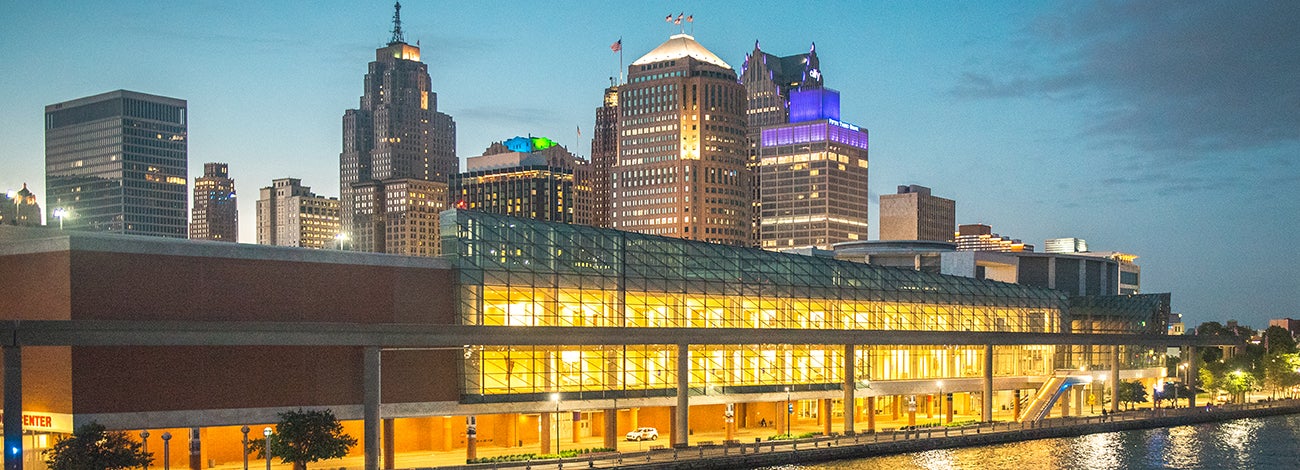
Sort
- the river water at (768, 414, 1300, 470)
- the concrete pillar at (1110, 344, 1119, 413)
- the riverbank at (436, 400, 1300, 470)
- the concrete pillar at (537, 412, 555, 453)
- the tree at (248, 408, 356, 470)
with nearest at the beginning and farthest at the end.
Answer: the tree at (248, 408, 356, 470) < the riverbank at (436, 400, 1300, 470) < the concrete pillar at (537, 412, 555, 453) < the river water at (768, 414, 1300, 470) < the concrete pillar at (1110, 344, 1119, 413)

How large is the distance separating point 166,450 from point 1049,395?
99.3 m

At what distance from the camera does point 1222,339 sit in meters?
187

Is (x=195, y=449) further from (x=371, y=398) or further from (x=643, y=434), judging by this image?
(x=643, y=434)

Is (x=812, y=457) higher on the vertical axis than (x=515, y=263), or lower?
lower

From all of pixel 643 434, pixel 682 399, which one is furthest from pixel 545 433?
pixel 643 434

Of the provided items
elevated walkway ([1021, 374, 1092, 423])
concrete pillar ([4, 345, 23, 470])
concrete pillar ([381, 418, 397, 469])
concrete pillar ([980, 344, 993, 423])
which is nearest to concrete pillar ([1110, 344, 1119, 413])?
elevated walkway ([1021, 374, 1092, 423])

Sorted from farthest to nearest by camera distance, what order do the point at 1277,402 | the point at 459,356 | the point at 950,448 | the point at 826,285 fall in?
the point at 1277,402 < the point at 826,285 < the point at 950,448 < the point at 459,356

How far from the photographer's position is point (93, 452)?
268 feet

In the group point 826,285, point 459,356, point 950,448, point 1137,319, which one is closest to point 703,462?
point 459,356

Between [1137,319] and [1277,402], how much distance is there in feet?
65.9

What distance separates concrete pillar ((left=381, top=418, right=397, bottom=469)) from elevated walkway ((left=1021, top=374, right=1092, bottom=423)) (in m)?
77.4

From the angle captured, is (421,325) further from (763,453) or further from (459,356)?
(763,453)

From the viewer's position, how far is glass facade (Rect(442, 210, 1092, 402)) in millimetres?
108625

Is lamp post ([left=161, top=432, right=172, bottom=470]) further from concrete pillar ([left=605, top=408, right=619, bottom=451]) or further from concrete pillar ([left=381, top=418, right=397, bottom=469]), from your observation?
concrete pillar ([left=605, top=408, right=619, bottom=451])
